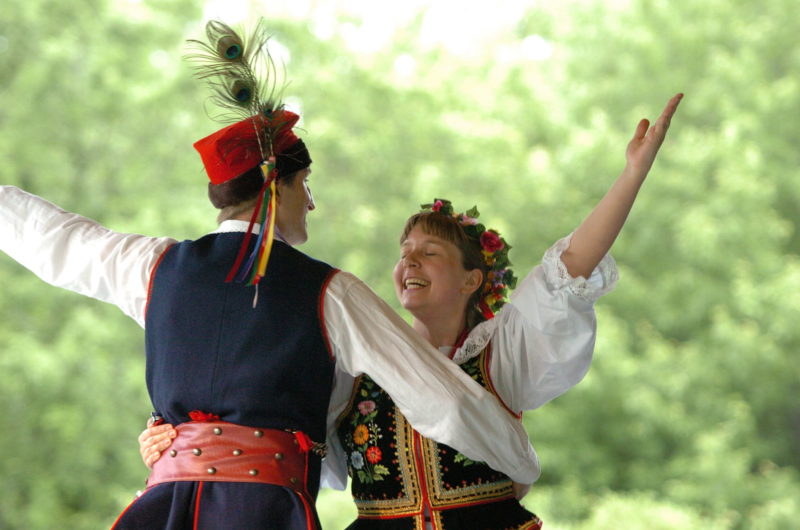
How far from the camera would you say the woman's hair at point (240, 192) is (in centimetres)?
200

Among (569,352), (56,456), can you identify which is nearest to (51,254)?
(569,352)

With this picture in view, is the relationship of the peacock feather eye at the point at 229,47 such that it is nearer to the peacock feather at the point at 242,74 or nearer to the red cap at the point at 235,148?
the peacock feather at the point at 242,74

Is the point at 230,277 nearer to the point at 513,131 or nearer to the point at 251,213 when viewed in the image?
the point at 251,213

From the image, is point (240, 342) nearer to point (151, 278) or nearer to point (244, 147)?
point (151, 278)

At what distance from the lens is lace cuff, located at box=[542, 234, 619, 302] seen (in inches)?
81.4

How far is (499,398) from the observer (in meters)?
2.28

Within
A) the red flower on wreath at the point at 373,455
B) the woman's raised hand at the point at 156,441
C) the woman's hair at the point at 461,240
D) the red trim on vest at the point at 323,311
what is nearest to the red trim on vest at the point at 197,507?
the woman's raised hand at the point at 156,441

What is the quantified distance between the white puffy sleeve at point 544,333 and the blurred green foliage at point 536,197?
4.52 meters

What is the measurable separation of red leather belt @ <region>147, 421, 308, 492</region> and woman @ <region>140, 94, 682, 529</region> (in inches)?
3.1

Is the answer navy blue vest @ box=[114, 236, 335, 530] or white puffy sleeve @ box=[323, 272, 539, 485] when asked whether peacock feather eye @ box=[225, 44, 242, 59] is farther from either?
white puffy sleeve @ box=[323, 272, 539, 485]

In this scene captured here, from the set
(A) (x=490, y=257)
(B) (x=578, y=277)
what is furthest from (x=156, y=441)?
(A) (x=490, y=257)

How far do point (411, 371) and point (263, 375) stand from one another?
0.27 metres

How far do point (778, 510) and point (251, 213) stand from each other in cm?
598

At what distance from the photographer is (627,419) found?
24.1ft
